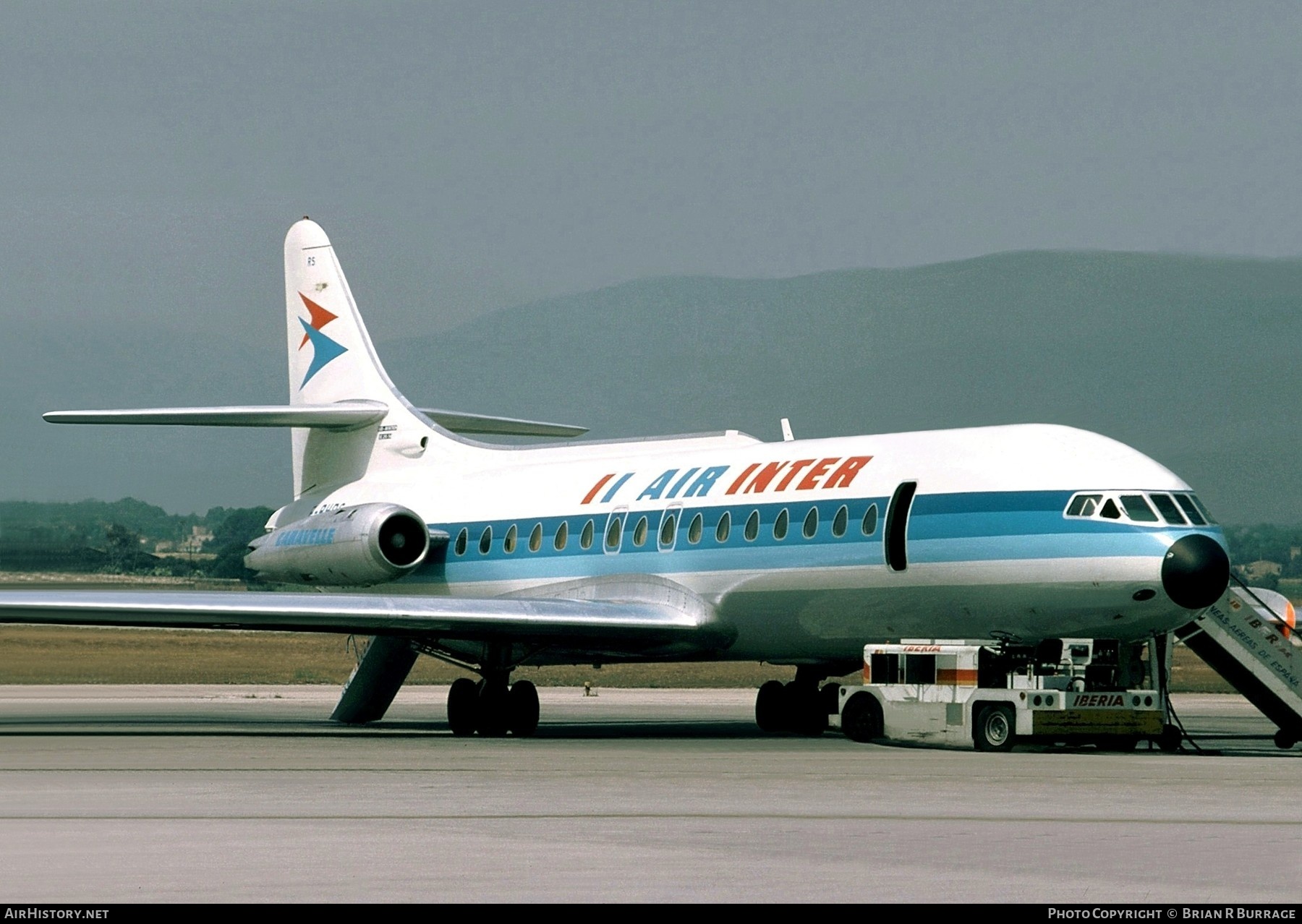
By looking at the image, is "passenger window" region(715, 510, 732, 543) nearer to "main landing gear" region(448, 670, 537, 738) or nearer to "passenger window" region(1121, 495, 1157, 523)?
"main landing gear" region(448, 670, 537, 738)

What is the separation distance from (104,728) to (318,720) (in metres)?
5.00

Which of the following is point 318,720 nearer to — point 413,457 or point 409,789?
point 413,457

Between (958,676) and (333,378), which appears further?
(333,378)

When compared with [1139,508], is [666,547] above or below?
below

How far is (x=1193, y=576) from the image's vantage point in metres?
21.2

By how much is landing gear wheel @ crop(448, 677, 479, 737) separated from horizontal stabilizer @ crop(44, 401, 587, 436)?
254 inches

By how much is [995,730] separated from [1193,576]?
2732 millimetres

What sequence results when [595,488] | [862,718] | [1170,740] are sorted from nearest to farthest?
[1170,740], [862,718], [595,488]

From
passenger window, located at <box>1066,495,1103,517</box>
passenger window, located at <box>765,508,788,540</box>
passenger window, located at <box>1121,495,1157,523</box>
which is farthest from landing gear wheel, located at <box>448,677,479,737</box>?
passenger window, located at <box>1121,495,1157,523</box>

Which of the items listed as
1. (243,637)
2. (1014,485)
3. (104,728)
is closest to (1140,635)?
(1014,485)

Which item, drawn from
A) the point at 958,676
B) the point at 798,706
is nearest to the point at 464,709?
the point at 798,706

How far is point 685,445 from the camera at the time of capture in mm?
28922

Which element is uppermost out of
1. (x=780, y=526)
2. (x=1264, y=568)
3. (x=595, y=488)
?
(x=1264, y=568)

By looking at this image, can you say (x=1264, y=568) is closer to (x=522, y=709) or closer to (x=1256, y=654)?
(x=522, y=709)
